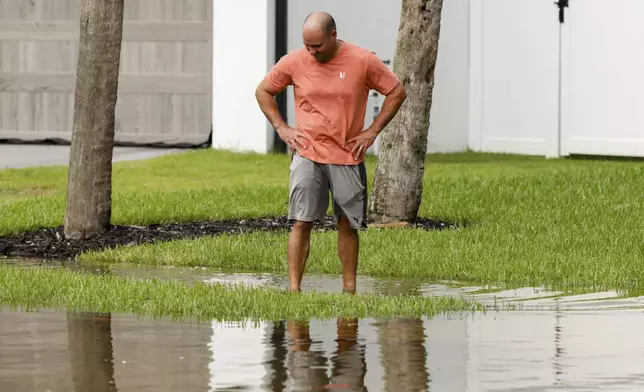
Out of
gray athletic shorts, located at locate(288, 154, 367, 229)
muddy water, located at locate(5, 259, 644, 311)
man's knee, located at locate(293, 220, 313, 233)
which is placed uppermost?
gray athletic shorts, located at locate(288, 154, 367, 229)

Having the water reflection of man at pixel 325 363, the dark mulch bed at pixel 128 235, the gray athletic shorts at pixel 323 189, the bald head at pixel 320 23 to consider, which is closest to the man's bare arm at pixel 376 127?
the gray athletic shorts at pixel 323 189

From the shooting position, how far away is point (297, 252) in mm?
10078

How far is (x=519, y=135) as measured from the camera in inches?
829

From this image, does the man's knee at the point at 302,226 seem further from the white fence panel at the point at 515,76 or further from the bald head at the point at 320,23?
the white fence panel at the point at 515,76

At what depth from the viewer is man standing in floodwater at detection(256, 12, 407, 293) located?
31.7 ft

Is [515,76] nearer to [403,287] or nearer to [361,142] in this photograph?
[403,287]

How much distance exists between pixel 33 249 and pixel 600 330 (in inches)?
Answer: 221

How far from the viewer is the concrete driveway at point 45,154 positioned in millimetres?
19016

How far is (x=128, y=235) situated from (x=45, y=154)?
6.72 metres

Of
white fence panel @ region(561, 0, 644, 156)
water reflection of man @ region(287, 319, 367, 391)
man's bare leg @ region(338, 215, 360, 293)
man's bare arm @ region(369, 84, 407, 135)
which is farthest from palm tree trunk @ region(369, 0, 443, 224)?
white fence panel @ region(561, 0, 644, 156)

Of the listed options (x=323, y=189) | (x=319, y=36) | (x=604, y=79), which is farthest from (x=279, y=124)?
(x=604, y=79)

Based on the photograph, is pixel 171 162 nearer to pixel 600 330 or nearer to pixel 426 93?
pixel 426 93

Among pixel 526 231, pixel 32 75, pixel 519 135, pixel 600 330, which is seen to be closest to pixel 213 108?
pixel 32 75

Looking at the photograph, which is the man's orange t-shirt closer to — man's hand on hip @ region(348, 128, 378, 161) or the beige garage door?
man's hand on hip @ region(348, 128, 378, 161)
